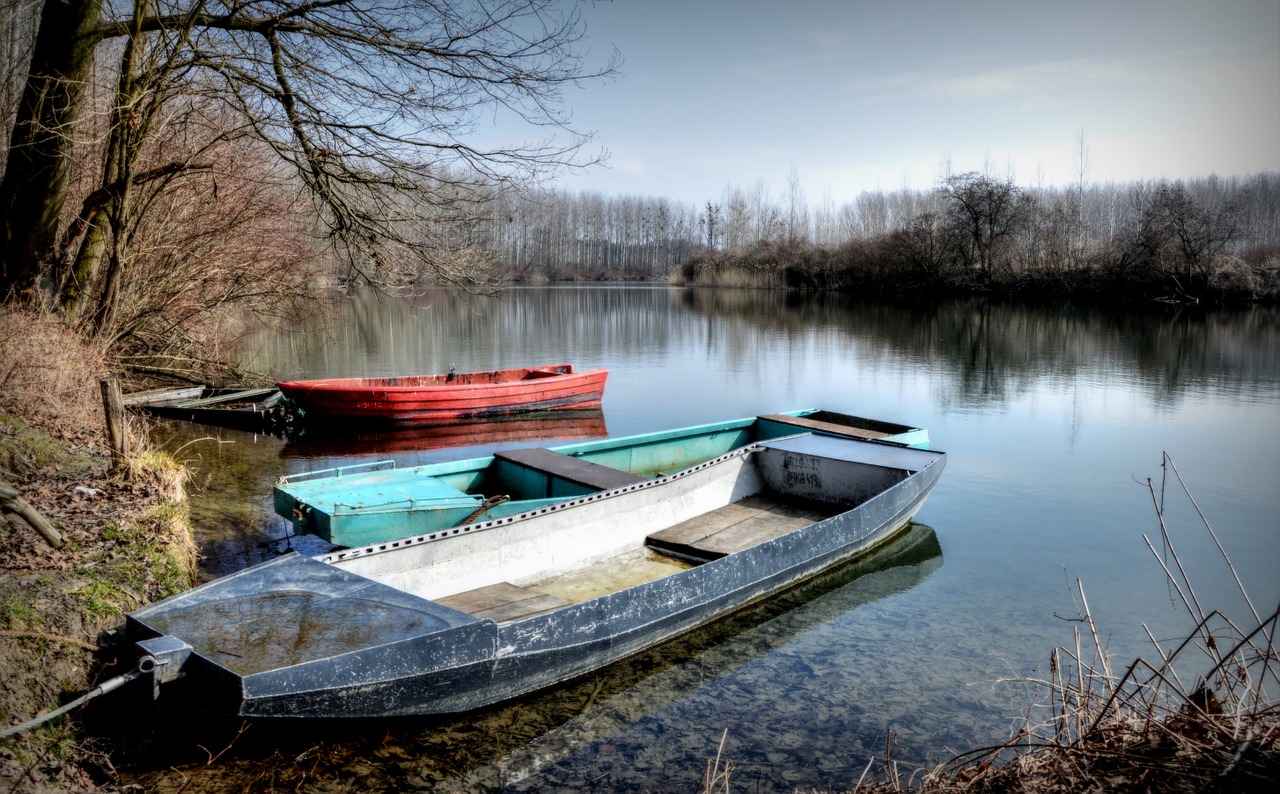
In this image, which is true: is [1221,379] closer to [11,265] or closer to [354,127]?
[354,127]

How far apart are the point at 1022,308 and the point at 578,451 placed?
39.0 metres

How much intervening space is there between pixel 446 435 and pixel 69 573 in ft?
34.0

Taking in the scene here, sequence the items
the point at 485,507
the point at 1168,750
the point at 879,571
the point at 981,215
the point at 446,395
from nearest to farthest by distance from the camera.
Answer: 1. the point at 1168,750
2. the point at 485,507
3. the point at 879,571
4. the point at 446,395
5. the point at 981,215

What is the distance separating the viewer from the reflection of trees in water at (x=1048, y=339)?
73.3ft

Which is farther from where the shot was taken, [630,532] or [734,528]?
[734,528]

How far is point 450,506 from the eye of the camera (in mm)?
8047

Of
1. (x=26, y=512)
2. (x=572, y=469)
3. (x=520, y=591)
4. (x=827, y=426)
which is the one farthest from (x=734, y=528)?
(x=26, y=512)

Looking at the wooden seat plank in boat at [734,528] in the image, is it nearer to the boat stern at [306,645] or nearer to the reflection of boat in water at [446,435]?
the boat stern at [306,645]

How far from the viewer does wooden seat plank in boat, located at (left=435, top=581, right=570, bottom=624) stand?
6328 mm

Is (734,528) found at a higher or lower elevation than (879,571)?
higher

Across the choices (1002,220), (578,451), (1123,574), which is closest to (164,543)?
(578,451)

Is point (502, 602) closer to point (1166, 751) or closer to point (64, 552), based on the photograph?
point (64, 552)

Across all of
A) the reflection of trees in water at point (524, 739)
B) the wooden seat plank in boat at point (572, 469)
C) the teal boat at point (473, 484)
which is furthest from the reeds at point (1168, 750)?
the wooden seat plank in boat at point (572, 469)

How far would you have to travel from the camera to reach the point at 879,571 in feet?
30.0
